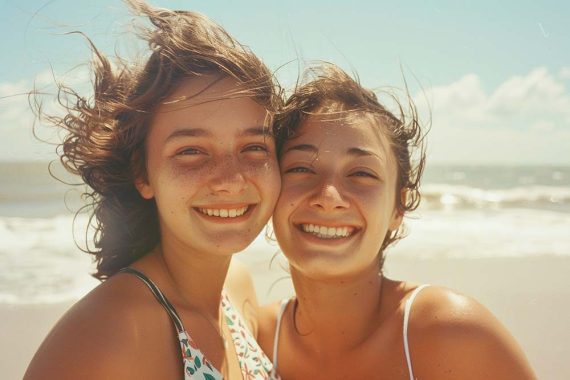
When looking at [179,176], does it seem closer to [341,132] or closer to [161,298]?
[161,298]

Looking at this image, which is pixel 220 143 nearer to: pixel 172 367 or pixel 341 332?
pixel 172 367

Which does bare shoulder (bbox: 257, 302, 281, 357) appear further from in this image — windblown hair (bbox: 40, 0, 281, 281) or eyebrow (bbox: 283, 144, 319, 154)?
eyebrow (bbox: 283, 144, 319, 154)

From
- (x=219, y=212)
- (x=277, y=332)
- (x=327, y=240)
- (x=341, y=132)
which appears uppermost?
(x=341, y=132)

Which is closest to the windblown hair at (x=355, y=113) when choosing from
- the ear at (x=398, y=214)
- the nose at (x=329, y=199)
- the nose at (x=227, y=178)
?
the ear at (x=398, y=214)

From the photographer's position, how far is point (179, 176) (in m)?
2.77

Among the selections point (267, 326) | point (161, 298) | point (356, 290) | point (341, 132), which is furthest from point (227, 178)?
point (267, 326)

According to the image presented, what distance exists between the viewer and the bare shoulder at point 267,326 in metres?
3.62

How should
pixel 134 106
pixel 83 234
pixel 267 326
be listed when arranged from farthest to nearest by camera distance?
pixel 83 234 → pixel 267 326 → pixel 134 106

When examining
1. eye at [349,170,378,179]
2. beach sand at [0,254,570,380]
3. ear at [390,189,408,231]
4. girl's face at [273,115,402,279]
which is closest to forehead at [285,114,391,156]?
girl's face at [273,115,402,279]

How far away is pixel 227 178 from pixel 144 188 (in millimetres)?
531

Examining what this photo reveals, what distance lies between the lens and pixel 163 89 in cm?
282

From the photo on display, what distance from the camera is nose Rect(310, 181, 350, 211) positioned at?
299 centimetres

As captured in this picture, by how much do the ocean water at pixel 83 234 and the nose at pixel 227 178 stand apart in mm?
1332

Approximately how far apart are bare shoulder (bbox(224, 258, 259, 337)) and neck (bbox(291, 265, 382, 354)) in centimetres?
48
